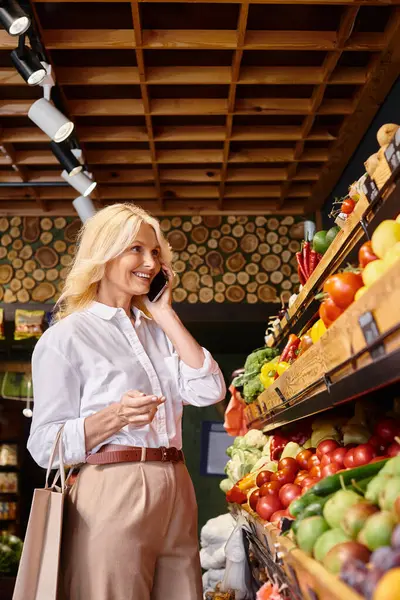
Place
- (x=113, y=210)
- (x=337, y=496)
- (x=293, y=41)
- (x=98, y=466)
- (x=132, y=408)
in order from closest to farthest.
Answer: (x=337, y=496)
(x=132, y=408)
(x=98, y=466)
(x=113, y=210)
(x=293, y=41)

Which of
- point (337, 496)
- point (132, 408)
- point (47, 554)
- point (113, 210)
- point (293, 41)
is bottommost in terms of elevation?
point (47, 554)

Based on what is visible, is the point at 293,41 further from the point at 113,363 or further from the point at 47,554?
the point at 47,554

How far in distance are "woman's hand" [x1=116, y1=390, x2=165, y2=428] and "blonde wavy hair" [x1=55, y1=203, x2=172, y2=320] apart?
0.47 meters

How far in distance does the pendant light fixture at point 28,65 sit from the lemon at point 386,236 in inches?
103

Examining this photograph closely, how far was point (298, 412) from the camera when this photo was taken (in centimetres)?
218

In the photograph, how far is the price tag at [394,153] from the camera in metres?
1.43

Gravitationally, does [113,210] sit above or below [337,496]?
above

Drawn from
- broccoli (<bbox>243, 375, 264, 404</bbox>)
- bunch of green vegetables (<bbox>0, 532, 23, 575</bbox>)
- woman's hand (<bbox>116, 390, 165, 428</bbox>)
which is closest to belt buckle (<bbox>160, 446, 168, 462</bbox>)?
woman's hand (<bbox>116, 390, 165, 428</bbox>)

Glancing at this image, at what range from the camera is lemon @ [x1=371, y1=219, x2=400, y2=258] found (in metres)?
1.50

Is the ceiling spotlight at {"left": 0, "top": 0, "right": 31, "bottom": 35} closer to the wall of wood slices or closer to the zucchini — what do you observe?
the zucchini

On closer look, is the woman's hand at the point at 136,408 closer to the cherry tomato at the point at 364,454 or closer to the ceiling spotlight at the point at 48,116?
the cherry tomato at the point at 364,454

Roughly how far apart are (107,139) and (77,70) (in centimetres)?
A: 80

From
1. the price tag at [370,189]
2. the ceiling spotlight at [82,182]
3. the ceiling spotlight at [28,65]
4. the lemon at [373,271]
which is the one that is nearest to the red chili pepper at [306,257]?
the price tag at [370,189]

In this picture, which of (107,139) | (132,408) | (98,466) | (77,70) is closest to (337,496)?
(132,408)
